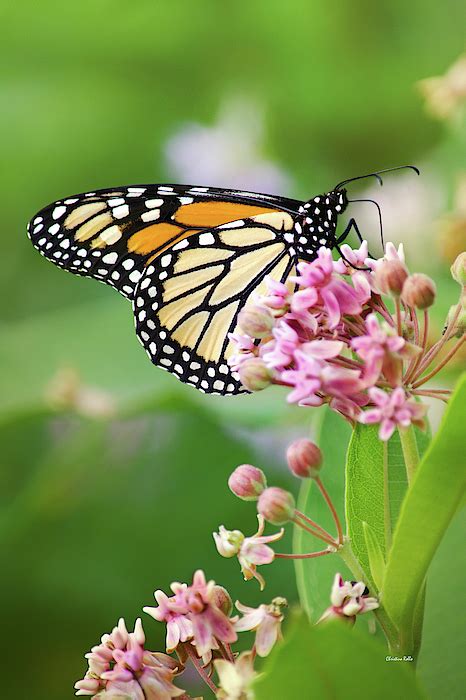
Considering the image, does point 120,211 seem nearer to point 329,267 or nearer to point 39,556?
point 329,267

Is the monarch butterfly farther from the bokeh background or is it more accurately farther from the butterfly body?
the bokeh background

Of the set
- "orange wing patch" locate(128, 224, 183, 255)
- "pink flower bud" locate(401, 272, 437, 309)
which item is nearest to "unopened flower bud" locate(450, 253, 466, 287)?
"pink flower bud" locate(401, 272, 437, 309)

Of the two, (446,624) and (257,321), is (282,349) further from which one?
(446,624)

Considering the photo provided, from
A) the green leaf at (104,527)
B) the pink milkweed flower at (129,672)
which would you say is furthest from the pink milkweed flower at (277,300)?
the green leaf at (104,527)

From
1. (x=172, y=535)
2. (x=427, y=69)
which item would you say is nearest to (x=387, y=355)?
(x=172, y=535)

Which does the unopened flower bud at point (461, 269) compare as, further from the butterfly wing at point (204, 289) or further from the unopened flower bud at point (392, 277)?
the butterfly wing at point (204, 289)

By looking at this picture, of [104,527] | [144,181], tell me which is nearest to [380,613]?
[104,527]
